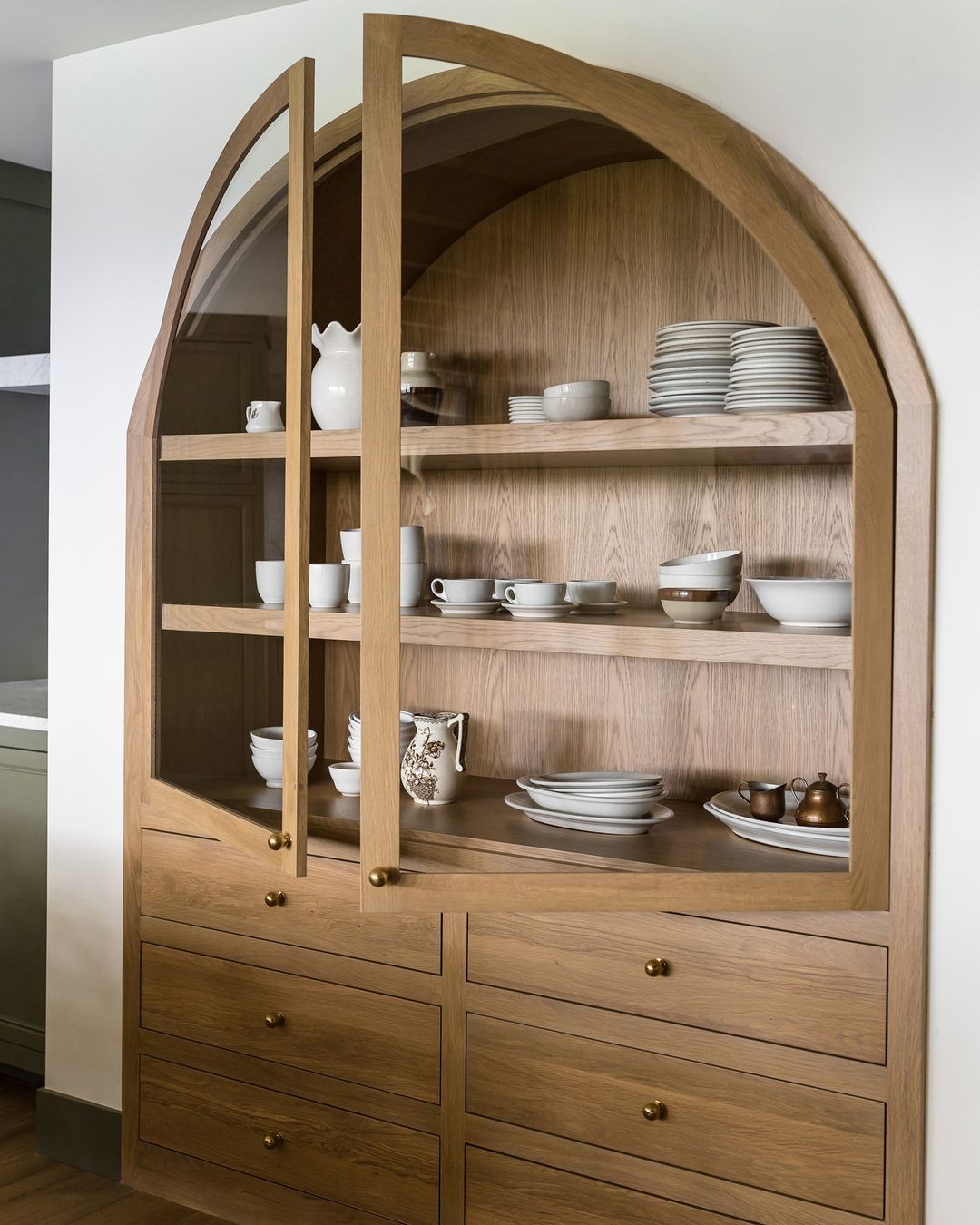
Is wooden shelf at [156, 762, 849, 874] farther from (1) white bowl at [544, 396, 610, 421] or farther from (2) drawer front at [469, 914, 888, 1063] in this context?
(1) white bowl at [544, 396, 610, 421]

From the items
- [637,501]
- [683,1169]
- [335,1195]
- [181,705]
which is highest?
[637,501]

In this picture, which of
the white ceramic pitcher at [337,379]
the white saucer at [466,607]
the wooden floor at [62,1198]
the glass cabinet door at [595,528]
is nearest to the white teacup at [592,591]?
the glass cabinet door at [595,528]

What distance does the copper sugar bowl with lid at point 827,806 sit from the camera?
1.87m

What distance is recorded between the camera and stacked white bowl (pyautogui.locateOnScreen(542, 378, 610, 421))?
6.35 feet

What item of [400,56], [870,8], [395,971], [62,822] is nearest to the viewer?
[400,56]

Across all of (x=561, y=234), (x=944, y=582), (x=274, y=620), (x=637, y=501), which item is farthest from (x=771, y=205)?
(x=274, y=620)

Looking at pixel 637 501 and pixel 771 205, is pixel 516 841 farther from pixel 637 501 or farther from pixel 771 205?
pixel 771 205

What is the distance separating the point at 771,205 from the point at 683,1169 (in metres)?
1.57

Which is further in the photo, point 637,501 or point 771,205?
point 637,501

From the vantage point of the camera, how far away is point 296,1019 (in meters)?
2.37

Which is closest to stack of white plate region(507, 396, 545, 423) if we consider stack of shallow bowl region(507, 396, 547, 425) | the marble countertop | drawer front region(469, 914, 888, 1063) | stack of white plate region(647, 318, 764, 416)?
stack of shallow bowl region(507, 396, 547, 425)

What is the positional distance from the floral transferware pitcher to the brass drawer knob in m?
0.43

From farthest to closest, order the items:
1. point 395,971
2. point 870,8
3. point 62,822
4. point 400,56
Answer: point 62,822 → point 395,971 → point 870,8 → point 400,56

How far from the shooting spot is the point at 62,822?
9.14ft
